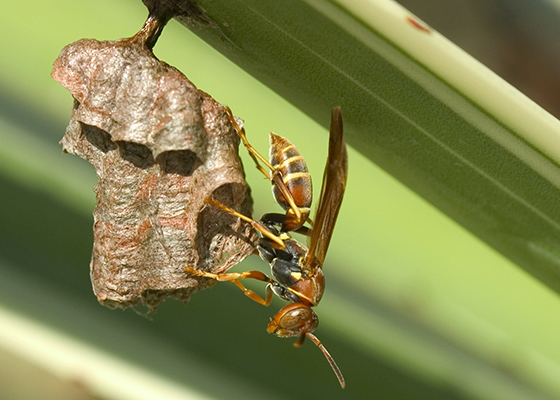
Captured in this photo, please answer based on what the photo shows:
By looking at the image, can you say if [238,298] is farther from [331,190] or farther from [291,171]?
[331,190]

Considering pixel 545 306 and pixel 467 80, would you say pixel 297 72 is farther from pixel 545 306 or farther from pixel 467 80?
pixel 545 306

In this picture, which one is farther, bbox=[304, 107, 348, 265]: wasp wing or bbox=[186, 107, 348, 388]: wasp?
bbox=[186, 107, 348, 388]: wasp

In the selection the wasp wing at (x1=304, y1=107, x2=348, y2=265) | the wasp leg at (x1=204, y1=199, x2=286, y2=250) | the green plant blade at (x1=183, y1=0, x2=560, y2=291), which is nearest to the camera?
the green plant blade at (x1=183, y1=0, x2=560, y2=291)

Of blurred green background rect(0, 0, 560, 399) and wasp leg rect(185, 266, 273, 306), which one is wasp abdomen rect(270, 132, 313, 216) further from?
wasp leg rect(185, 266, 273, 306)

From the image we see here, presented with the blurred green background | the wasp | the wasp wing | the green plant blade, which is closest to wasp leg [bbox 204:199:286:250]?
the wasp

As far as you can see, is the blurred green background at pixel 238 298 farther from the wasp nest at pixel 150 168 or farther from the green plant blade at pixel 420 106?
the wasp nest at pixel 150 168
